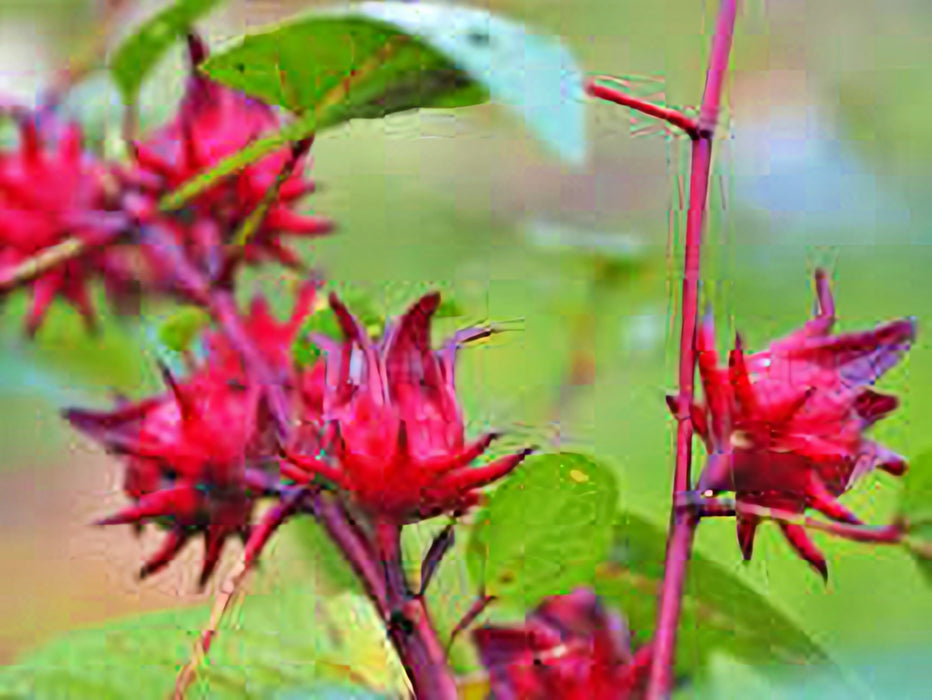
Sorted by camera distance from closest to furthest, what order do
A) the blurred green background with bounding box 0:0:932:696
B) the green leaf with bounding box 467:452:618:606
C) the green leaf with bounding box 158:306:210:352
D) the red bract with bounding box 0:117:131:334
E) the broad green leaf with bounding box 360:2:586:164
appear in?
1. the broad green leaf with bounding box 360:2:586:164
2. the green leaf with bounding box 467:452:618:606
3. the green leaf with bounding box 158:306:210:352
4. the red bract with bounding box 0:117:131:334
5. the blurred green background with bounding box 0:0:932:696

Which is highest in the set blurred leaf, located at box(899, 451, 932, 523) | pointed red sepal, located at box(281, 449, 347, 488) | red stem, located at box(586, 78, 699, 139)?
red stem, located at box(586, 78, 699, 139)

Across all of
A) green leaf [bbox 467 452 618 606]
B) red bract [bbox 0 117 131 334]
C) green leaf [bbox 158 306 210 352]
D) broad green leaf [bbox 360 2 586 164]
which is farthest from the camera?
red bract [bbox 0 117 131 334]

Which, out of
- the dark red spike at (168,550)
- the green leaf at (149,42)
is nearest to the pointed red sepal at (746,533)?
the dark red spike at (168,550)

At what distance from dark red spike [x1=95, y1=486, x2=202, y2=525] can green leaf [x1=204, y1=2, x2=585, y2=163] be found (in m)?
0.15

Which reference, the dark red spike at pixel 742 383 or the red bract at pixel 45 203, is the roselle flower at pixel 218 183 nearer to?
the red bract at pixel 45 203

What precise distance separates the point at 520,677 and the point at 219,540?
4.9 inches

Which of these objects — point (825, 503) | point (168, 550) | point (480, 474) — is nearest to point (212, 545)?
point (168, 550)

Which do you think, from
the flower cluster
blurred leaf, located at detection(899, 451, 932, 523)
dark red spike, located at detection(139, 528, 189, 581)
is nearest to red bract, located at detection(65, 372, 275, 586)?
dark red spike, located at detection(139, 528, 189, 581)

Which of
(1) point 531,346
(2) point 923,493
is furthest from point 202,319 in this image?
(1) point 531,346

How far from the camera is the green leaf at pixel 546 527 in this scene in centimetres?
50

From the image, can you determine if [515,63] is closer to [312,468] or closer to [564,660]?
[312,468]

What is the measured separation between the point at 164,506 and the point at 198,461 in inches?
0.8

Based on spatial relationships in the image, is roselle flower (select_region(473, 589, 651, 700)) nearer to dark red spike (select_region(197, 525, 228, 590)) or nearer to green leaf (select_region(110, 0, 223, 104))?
dark red spike (select_region(197, 525, 228, 590))

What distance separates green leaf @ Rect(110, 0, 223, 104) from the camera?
67 cm
